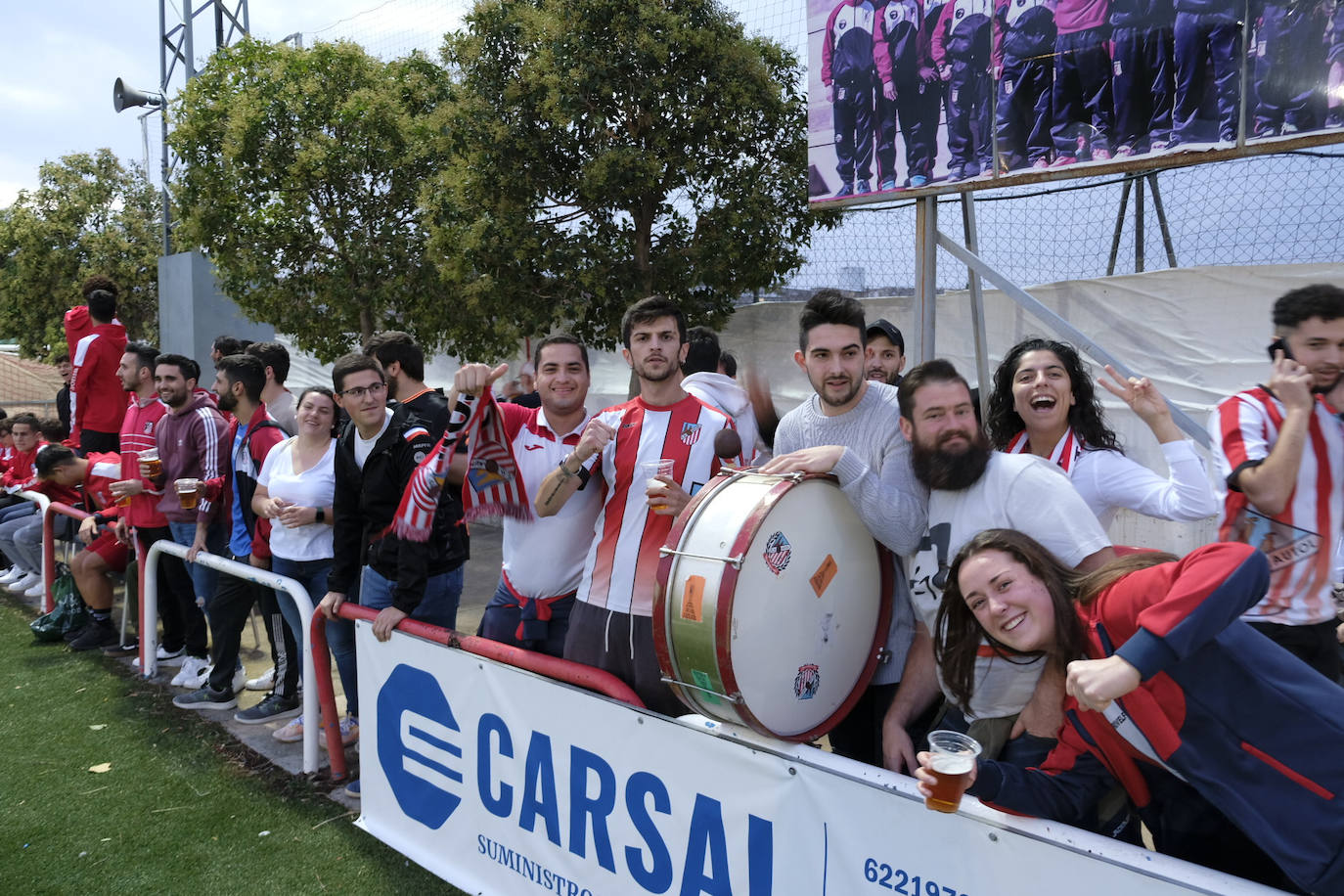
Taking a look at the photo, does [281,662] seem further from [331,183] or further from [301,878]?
[331,183]

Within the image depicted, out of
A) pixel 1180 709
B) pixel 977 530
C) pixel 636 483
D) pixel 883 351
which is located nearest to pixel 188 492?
pixel 636 483

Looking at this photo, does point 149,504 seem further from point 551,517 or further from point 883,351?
point 883,351

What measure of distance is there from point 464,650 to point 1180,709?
2.38m

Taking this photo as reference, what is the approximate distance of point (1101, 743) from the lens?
A: 6.72ft

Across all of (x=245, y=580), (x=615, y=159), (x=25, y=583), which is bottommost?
(x=25, y=583)

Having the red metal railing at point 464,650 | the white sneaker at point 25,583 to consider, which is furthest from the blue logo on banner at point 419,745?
the white sneaker at point 25,583

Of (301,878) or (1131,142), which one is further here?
(1131,142)

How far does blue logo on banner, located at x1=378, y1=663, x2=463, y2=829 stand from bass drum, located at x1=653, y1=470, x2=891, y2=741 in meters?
1.40

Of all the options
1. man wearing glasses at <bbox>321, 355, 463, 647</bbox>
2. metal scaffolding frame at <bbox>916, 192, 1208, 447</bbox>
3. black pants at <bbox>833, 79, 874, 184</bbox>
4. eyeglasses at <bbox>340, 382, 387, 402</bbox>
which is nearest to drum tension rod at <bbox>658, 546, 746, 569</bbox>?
man wearing glasses at <bbox>321, 355, 463, 647</bbox>

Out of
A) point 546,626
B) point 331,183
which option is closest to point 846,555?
point 546,626

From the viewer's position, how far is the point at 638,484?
127 inches

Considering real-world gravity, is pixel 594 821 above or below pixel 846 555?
below

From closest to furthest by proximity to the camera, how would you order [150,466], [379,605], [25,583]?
1. [379,605]
2. [150,466]
3. [25,583]

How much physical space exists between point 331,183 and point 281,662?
7909 mm
